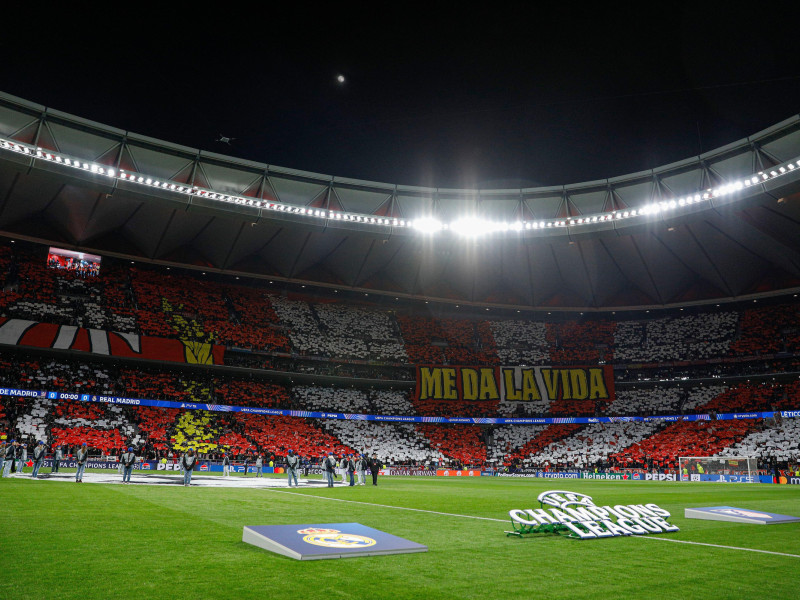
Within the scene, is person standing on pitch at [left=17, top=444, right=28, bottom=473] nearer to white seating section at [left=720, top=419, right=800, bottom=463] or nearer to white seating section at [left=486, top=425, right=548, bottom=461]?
white seating section at [left=486, top=425, right=548, bottom=461]

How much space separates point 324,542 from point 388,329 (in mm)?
50627

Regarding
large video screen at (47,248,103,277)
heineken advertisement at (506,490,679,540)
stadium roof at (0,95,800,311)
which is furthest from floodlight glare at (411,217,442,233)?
heineken advertisement at (506,490,679,540)

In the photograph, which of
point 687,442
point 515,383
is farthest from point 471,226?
point 687,442

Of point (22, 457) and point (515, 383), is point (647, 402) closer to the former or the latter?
point (515, 383)

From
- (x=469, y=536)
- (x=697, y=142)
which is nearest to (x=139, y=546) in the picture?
(x=469, y=536)

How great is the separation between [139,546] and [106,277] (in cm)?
4581

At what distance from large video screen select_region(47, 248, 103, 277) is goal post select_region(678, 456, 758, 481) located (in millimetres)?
48222

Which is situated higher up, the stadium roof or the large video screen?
the stadium roof

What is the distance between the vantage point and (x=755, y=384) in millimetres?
50500

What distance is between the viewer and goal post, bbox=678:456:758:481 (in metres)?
38.1

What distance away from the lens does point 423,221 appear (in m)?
44.2

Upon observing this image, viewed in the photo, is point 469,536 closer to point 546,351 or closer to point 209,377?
point 209,377

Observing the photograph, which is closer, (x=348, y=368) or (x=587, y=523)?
(x=587, y=523)

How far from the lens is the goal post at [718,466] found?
3812 cm
